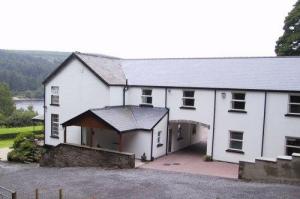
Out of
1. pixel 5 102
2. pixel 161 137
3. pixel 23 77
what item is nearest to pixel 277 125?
pixel 161 137

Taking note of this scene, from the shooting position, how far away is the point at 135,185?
16.0 metres

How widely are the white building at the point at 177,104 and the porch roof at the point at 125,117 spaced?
0.08 m

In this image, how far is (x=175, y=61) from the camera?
1160 inches

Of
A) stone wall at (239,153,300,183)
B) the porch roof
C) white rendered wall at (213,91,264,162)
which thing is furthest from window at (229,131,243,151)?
stone wall at (239,153,300,183)

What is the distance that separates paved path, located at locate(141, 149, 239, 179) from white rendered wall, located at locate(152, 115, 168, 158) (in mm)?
499

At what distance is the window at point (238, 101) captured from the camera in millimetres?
23500

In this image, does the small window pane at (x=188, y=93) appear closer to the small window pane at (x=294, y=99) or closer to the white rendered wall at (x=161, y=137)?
the white rendered wall at (x=161, y=137)

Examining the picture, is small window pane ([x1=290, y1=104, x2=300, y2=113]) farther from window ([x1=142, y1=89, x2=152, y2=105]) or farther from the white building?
window ([x1=142, y1=89, x2=152, y2=105])

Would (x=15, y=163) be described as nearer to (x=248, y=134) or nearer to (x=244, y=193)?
(x=248, y=134)

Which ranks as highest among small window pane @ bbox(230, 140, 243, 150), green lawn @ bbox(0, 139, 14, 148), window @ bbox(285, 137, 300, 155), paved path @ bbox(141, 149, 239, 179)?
window @ bbox(285, 137, 300, 155)

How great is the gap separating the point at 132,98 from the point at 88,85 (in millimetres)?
3893

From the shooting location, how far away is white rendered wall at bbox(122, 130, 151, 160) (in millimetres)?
24094

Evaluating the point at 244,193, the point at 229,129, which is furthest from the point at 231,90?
the point at 244,193

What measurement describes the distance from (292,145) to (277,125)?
5.29 ft
